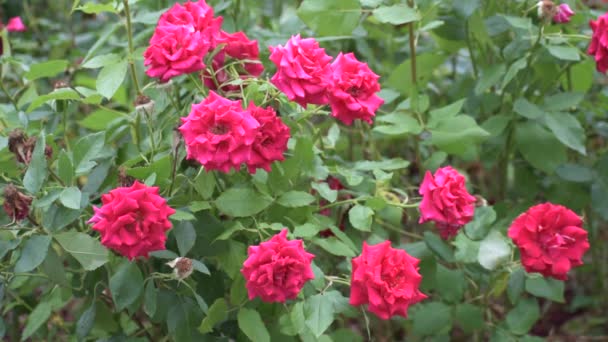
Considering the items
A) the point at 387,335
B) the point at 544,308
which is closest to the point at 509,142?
the point at 387,335

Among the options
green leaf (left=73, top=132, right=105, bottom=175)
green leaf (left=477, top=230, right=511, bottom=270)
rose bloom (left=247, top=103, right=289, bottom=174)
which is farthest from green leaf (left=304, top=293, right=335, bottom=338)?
green leaf (left=73, top=132, right=105, bottom=175)

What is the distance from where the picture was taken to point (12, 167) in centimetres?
150

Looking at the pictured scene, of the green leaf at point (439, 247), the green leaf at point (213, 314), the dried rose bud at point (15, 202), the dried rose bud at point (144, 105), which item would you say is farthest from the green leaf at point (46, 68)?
the green leaf at point (439, 247)

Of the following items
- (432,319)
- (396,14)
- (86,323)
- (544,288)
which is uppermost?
(396,14)

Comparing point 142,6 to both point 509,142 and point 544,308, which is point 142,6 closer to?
point 509,142

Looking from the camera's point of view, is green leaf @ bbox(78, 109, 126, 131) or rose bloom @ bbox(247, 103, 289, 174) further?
green leaf @ bbox(78, 109, 126, 131)

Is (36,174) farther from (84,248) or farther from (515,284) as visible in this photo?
(515,284)

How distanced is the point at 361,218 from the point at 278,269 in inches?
11.0

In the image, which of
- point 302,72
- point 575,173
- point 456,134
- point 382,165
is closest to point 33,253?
point 302,72

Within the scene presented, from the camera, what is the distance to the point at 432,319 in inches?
71.7

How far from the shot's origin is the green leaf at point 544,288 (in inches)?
68.9

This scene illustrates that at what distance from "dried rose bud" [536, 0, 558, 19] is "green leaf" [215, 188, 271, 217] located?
2.28 ft

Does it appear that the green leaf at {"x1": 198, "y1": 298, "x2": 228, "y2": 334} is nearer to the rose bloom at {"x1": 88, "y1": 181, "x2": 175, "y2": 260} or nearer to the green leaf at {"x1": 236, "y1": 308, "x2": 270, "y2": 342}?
the green leaf at {"x1": 236, "y1": 308, "x2": 270, "y2": 342}

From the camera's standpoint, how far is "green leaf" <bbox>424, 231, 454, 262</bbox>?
1726mm
